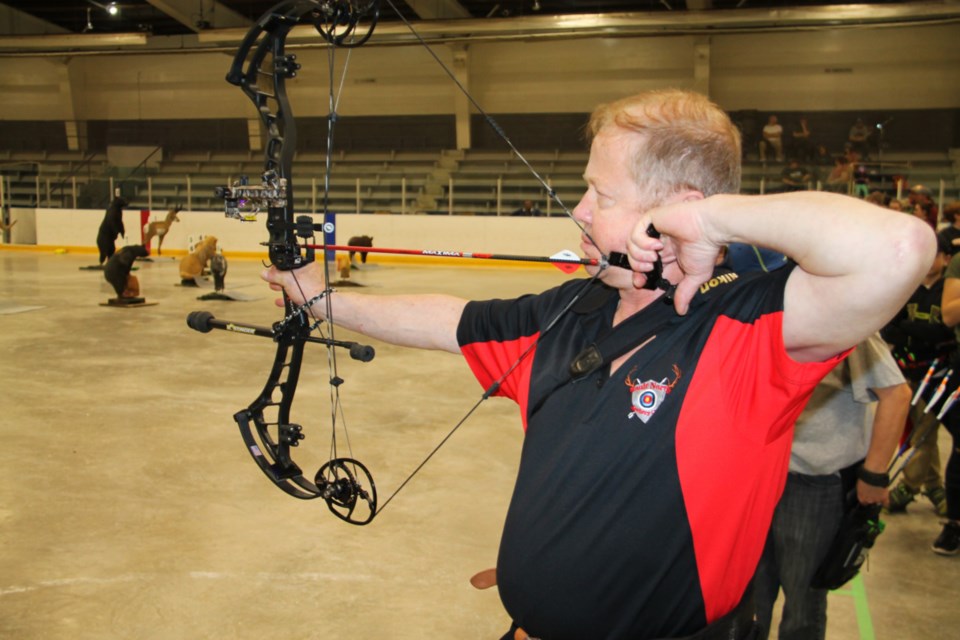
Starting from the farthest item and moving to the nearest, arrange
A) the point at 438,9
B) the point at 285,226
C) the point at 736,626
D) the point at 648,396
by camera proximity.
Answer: the point at 438,9 → the point at 285,226 → the point at 736,626 → the point at 648,396

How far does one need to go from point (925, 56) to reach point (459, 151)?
10943mm

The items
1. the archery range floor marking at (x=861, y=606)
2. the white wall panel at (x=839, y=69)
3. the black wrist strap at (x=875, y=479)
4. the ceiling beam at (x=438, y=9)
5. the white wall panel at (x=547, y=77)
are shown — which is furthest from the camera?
the white wall panel at (x=547, y=77)

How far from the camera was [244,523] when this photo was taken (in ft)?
13.3

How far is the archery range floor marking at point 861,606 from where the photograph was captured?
3.21 meters

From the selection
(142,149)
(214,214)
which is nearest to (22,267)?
(214,214)

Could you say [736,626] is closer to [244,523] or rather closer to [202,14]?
[244,523]

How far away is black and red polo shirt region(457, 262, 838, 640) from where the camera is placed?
133cm

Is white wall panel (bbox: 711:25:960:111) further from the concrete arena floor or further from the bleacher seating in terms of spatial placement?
the concrete arena floor

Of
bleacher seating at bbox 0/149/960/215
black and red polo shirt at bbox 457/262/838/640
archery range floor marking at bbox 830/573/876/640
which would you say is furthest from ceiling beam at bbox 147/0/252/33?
black and red polo shirt at bbox 457/262/838/640

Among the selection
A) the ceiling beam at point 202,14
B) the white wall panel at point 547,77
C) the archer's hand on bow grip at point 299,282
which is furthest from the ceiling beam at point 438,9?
the archer's hand on bow grip at point 299,282

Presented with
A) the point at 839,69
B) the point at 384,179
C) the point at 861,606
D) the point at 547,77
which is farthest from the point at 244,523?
the point at 839,69

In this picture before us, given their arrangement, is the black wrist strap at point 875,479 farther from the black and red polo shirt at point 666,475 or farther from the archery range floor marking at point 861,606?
the black and red polo shirt at point 666,475

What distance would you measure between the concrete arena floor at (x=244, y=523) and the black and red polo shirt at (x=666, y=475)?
1.88 meters

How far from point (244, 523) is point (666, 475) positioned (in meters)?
3.12
